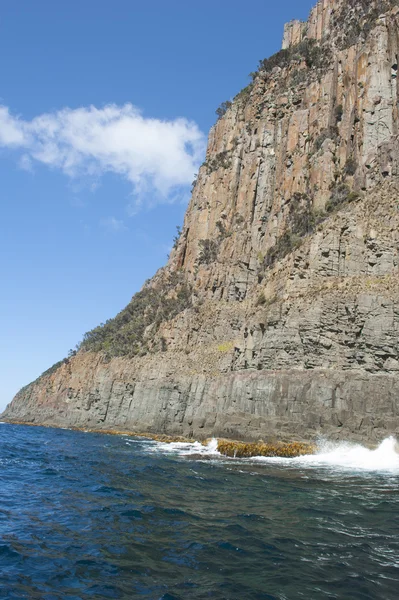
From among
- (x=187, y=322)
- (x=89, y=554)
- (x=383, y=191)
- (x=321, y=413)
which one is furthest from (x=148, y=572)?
(x=187, y=322)

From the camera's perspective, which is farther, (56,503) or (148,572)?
(56,503)

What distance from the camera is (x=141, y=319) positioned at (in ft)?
305

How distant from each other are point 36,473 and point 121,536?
12.8 metres

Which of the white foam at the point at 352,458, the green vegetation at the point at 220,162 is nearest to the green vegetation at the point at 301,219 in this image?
the white foam at the point at 352,458

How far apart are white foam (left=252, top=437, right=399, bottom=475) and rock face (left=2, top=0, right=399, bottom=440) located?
1050 millimetres

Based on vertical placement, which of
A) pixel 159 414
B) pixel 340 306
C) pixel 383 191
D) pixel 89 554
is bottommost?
pixel 89 554

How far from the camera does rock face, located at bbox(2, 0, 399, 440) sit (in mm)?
40219

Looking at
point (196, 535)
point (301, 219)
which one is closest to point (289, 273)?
point (301, 219)

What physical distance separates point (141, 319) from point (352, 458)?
64.0 m

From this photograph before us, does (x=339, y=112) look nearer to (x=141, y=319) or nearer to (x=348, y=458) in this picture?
(x=348, y=458)

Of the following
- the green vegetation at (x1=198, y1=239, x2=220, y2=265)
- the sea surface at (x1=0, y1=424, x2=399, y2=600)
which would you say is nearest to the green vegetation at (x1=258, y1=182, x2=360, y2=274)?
the green vegetation at (x1=198, y1=239, x2=220, y2=265)

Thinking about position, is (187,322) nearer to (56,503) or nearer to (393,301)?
(393,301)

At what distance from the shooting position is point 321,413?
38031 mm

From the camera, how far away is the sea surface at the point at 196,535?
928 cm
